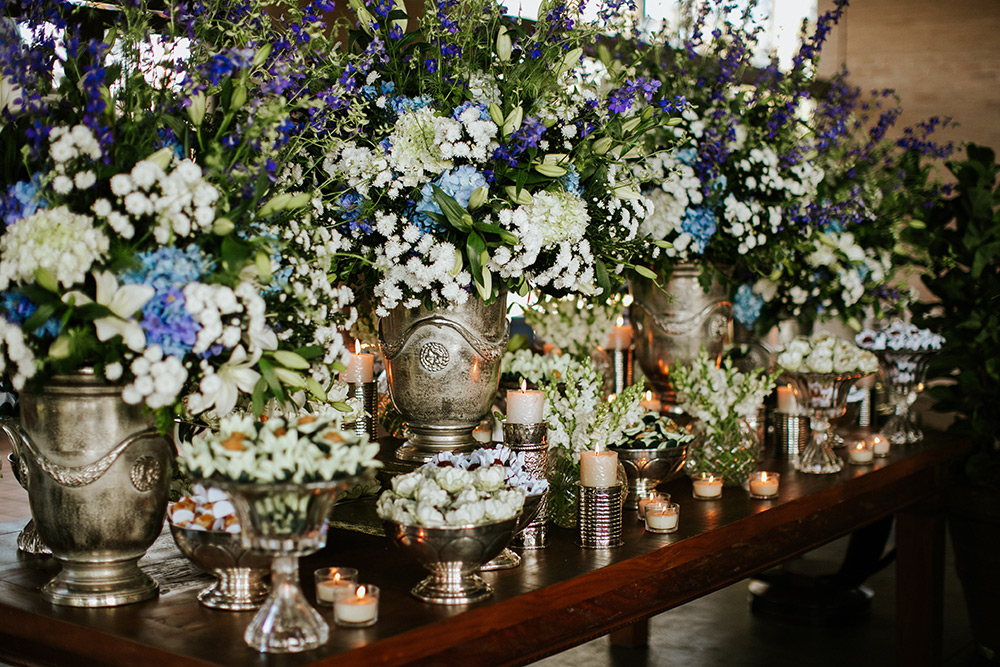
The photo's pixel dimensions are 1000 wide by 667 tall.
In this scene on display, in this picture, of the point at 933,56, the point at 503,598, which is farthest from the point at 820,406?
the point at 933,56

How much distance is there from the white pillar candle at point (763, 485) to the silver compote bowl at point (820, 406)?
35 cm

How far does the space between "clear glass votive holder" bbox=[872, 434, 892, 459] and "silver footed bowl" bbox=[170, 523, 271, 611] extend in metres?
2.03

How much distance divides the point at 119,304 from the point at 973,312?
3.03 metres

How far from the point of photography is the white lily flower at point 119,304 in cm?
142

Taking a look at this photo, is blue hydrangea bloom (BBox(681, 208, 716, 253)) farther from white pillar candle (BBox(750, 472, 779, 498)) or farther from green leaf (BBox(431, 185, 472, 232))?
green leaf (BBox(431, 185, 472, 232))

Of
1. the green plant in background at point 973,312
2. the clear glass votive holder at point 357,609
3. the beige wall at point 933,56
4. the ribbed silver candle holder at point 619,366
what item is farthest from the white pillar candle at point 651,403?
the beige wall at point 933,56

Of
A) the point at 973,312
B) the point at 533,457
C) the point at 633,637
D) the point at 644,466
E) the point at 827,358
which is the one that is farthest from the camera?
the point at 633,637

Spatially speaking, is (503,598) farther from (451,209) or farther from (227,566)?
(451,209)

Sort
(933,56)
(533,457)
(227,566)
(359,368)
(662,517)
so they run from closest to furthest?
(227,566)
(533,457)
(662,517)
(359,368)
(933,56)

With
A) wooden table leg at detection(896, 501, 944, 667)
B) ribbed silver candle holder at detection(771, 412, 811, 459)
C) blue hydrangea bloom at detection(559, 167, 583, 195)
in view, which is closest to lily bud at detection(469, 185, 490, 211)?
blue hydrangea bloom at detection(559, 167, 583, 195)

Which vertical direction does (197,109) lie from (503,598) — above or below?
above

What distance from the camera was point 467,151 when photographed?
201 cm

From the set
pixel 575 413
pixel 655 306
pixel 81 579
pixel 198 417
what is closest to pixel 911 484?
pixel 655 306

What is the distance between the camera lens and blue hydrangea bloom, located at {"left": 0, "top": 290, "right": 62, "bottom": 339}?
148cm
